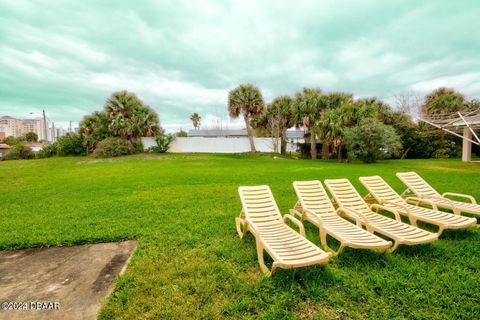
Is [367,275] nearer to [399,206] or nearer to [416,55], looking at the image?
[399,206]

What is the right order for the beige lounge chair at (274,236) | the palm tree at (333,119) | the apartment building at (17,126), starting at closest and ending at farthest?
the beige lounge chair at (274,236)
the palm tree at (333,119)
the apartment building at (17,126)

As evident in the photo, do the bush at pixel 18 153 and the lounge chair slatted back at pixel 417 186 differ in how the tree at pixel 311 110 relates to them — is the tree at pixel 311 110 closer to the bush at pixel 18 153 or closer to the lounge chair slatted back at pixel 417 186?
the lounge chair slatted back at pixel 417 186

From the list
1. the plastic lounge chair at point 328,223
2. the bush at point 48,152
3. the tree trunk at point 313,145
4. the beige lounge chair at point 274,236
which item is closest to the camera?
the beige lounge chair at point 274,236

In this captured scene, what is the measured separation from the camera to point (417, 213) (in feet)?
15.5

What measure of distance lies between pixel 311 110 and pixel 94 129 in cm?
2494

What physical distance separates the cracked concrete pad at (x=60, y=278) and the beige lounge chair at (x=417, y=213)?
5.38 meters

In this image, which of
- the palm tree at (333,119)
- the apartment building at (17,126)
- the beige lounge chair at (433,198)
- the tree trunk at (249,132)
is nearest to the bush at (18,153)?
the tree trunk at (249,132)

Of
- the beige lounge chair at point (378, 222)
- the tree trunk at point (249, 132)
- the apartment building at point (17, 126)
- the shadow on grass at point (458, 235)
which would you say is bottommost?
the shadow on grass at point (458, 235)

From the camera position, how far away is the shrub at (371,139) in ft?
62.7

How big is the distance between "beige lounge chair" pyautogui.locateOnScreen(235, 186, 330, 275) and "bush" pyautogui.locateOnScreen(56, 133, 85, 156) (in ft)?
98.5

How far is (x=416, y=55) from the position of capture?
16594mm

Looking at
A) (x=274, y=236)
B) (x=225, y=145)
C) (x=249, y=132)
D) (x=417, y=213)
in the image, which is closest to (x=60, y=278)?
Answer: (x=274, y=236)

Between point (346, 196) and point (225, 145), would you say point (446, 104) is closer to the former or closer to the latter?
point (225, 145)

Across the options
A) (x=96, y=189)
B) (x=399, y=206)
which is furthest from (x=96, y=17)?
(x=399, y=206)
